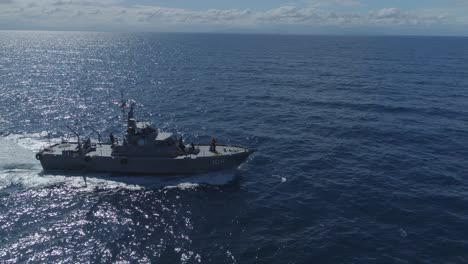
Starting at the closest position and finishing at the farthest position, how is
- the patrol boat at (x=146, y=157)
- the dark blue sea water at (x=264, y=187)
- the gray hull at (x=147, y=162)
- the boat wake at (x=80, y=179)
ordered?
the dark blue sea water at (x=264, y=187) < the boat wake at (x=80, y=179) < the gray hull at (x=147, y=162) < the patrol boat at (x=146, y=157)

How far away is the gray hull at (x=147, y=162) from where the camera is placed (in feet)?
171

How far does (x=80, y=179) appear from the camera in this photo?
5144 cm

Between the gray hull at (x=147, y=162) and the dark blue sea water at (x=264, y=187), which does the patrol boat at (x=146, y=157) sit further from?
the dark blue sea water at (x=264, y=187)

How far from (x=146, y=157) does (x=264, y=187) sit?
56.5ft

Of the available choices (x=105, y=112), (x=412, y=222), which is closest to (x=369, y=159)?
(x=412, y=222)

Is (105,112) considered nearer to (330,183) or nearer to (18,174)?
(18,174)

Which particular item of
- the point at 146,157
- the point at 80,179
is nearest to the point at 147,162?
the point at 146,157

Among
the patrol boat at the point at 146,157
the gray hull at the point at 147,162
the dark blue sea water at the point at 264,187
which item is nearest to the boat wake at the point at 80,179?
the dark blue sea water at the point at 264,187

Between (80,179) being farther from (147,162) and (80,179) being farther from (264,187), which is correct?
(264,187)

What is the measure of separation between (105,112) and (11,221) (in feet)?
146

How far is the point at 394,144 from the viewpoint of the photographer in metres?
62.1

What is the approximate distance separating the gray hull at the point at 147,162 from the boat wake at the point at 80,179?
896mm

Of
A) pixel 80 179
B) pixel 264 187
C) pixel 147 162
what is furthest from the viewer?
pixel 147 162

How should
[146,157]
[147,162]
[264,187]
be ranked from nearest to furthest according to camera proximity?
[264,187]
[147,162]
[146,157]
